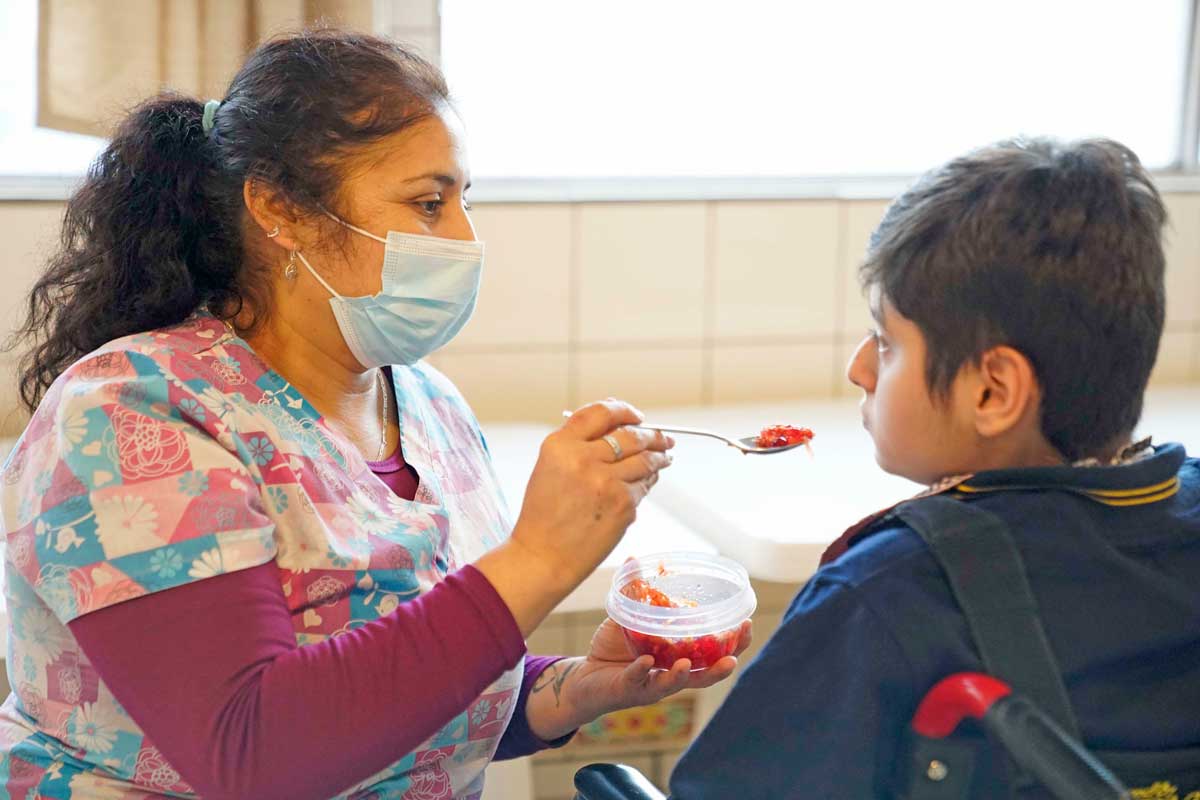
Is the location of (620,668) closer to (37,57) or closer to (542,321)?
(542,321)

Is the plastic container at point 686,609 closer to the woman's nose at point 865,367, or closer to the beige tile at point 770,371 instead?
the woman's nose at point 865,367

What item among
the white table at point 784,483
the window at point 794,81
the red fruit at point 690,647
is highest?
the window at point 794,81

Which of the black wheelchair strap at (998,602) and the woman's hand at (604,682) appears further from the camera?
the woman's hand at (604,682)

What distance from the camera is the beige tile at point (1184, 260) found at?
112 inches

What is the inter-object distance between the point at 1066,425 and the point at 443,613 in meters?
0.54

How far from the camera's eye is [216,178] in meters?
1.37

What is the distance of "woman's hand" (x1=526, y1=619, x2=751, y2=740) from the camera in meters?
1.35

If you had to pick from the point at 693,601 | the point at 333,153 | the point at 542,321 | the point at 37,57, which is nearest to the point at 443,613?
the point at 693,601

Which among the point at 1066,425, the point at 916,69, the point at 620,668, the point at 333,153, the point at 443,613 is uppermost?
the point at 916,69

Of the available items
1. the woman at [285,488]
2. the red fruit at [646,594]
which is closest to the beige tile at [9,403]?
the woman at [285,488]

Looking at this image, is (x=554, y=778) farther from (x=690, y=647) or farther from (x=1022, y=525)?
(x=1022, y=525)

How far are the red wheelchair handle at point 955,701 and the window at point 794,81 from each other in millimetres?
1816

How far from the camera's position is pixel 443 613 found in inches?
44.9

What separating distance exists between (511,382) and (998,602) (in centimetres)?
170
